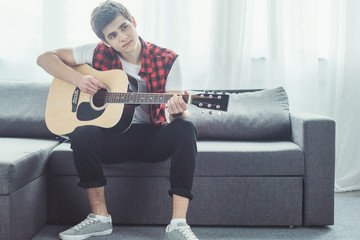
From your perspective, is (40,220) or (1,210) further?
(40,220)

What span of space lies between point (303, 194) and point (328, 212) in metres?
0.14

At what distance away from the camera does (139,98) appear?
166 centimetres

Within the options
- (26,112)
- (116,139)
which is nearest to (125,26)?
(116,139)

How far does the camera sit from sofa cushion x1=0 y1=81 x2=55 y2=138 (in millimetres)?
2227

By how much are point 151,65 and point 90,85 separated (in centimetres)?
29

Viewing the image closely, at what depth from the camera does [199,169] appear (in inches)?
71.5

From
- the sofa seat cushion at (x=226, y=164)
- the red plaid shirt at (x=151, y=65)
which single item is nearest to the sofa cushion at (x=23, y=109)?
the sofa seat cushion at (x=226, y=164)

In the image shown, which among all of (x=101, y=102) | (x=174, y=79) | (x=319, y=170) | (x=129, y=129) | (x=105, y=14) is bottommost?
(x=319, y=170)

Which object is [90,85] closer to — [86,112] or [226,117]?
[86,112]

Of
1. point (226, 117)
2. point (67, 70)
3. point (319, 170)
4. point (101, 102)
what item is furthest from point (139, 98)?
point (319, 170)

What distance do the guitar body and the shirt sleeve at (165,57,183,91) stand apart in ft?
0.65

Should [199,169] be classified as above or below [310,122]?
below

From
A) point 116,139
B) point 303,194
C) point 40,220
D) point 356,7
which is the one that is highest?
point 356,7

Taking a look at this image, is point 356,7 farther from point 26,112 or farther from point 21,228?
point 21,228
